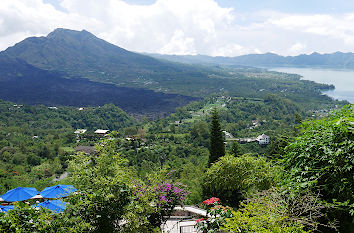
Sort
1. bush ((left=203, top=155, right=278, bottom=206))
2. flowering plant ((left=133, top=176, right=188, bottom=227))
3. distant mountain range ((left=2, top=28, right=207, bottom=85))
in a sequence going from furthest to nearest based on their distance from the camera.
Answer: distant mountain range ((left=2, top=28, right=207, bottom=85))
bush ((left=203, top=155, right=278, bottom=206))
flowering plant ((left=133, top=176, right=188, bottom=227))

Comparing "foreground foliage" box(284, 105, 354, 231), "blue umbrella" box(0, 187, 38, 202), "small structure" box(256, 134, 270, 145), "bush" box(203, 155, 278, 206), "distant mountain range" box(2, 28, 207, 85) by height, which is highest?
"distant mountain range" box(2, 28, 207, 85)

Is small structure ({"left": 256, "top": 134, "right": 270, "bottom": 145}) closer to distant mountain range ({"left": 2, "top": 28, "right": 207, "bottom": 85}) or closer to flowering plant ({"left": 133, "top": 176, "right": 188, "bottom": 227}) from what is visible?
flowering plant ({"left": 133, "top": 176, "right": 188, "bottom": 227})

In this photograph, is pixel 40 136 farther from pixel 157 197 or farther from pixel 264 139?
pixel 157 197

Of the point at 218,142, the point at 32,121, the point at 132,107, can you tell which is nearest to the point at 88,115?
the point at 32,121

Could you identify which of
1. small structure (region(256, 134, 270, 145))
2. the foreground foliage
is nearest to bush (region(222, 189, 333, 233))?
the foreground foliage

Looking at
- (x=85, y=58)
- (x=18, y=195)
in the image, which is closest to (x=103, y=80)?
(x=85, y=58)

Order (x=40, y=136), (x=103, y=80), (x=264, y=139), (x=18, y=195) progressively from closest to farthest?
(x=18, y=195) → (x=264, y=139) → (x=40, y=136) → (x=103, y=80)

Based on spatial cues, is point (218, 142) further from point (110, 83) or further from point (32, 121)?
point (110, 83)

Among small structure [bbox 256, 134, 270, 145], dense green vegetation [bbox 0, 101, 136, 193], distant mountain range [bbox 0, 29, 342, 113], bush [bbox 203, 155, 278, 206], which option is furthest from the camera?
distant mountain range [bbox 0, 29, 342, 113]

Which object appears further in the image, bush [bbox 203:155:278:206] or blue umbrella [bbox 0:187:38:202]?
blue umbrella [bbox 0:187:38:202]

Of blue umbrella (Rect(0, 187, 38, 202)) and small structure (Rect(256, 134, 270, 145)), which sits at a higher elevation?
blue umbrella (Rect(0, 187, 38, 202))

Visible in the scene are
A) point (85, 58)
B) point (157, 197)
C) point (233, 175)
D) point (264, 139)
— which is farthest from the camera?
point (85, 58)
